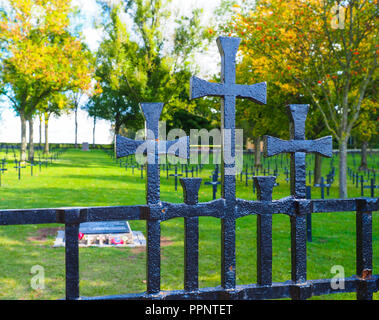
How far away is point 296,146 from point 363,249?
3.33 ft

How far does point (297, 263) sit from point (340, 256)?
5488 millimetres

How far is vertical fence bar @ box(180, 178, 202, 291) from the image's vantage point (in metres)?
2.82

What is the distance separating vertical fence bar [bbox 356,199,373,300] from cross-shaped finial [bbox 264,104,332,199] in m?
0.54

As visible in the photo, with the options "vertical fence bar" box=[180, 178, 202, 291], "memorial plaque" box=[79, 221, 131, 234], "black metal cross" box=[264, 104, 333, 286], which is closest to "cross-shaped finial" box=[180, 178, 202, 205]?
"vertical fence bar" box=[180, 178, 202, 291]

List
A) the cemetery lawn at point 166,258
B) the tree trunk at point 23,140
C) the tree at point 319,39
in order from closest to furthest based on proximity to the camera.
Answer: the cemetery lawn at point 166,258
the tree at point 319,39
the tree trunk at point 23,140

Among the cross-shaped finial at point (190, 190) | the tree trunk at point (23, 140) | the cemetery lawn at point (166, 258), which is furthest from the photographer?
the tree trunk at point (23, 140)

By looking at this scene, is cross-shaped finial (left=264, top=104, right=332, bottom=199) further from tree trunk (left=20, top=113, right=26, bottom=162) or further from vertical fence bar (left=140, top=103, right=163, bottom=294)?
tree trunk (left=20, top=113, right=26, bottom=162)

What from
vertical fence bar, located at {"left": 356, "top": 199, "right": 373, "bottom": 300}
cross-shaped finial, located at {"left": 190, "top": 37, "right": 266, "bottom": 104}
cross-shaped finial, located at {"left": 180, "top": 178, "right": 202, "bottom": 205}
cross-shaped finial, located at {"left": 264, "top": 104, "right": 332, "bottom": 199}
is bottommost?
vertical fence bar, located at {"left": 356, "top": 199, "right": 373, "bottom": 300}

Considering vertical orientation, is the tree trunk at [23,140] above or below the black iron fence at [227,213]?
above

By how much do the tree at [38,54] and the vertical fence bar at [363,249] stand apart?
31133 mm

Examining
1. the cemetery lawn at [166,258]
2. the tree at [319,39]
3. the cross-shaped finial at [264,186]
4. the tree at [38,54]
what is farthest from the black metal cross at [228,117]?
the tree at [38,54]

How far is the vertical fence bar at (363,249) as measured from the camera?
322 cm

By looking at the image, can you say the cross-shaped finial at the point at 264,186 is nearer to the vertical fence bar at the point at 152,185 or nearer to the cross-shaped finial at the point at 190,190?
the cross-shaped finial at the point at 190,190

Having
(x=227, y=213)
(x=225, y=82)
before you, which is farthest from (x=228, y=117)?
(x=227, y=213)
